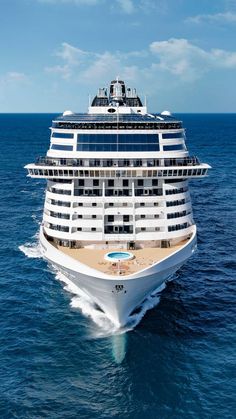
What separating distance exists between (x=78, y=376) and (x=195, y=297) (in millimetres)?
15267

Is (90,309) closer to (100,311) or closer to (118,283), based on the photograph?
(100,311)

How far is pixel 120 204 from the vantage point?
40844 mm

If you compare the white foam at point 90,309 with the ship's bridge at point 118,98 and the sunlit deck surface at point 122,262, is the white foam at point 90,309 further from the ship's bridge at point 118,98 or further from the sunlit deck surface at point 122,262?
the ship's bridge at point 118,98

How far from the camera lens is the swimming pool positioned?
36650 mm

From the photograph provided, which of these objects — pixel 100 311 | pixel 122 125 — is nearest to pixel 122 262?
A: pixel 100 311

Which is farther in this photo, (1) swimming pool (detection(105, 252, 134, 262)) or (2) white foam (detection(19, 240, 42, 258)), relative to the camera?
(2) white foam (detection(19, 240, 42, 258))

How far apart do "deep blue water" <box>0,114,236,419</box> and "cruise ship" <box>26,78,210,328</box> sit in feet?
10.7

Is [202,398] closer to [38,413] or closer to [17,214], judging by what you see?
[38,413]

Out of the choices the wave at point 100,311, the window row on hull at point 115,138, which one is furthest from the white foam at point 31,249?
the window row on hull at point 115,138

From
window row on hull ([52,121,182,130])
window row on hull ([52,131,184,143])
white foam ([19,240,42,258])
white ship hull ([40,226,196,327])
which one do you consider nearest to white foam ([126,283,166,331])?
white ship hull ([40,226,196,327])

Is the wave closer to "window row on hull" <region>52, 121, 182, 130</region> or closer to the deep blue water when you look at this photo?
the deep blue water

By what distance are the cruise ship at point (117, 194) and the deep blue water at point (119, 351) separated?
3.26 metres

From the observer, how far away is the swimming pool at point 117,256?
120ft

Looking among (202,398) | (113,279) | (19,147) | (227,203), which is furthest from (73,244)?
(19,147)
